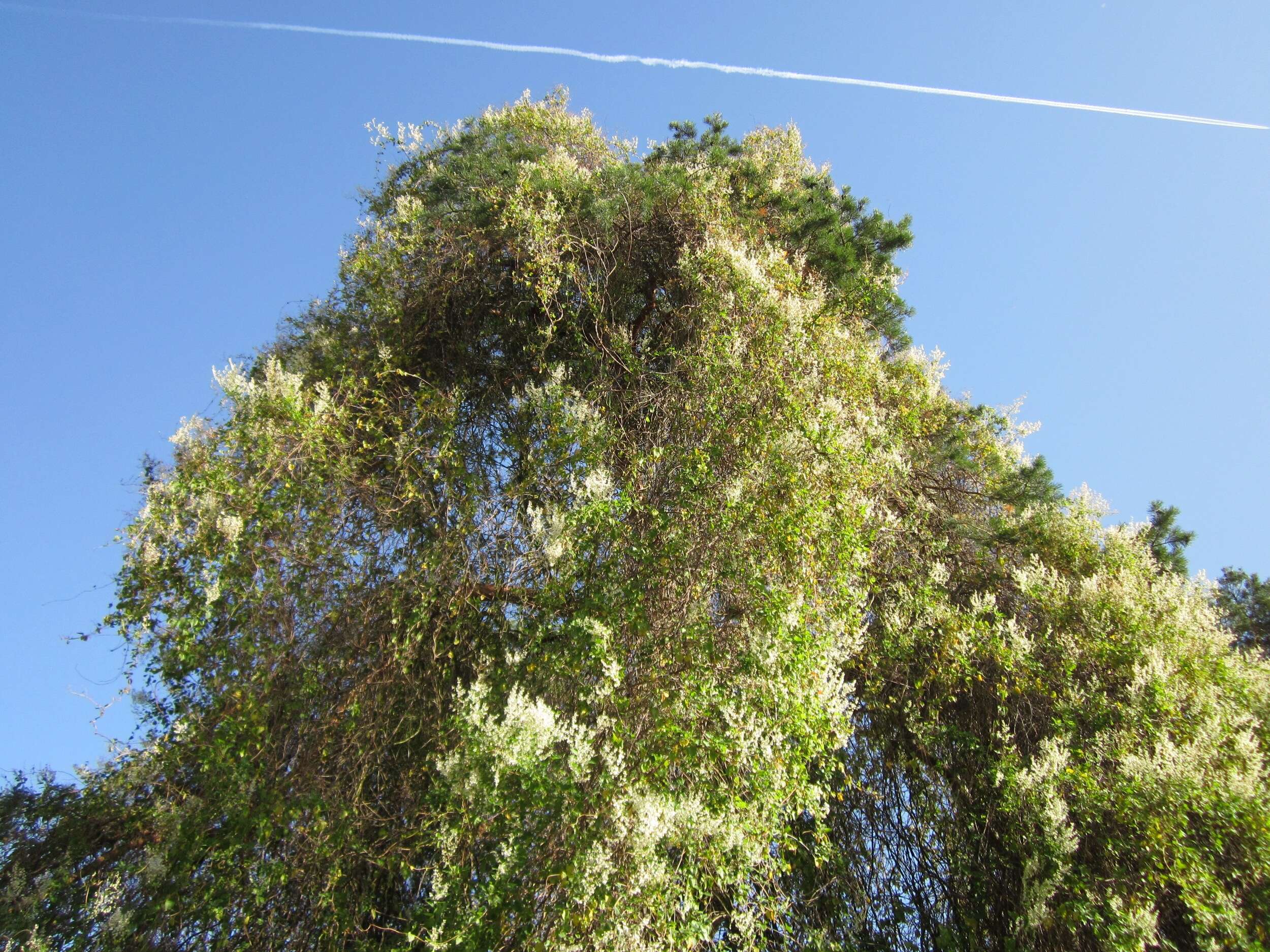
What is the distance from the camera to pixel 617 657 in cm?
736

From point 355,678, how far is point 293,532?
1667 millimetres

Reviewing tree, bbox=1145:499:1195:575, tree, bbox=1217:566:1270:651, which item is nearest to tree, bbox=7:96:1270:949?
tree, bbox=1145:499:1195:575

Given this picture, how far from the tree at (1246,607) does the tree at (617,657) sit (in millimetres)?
4632

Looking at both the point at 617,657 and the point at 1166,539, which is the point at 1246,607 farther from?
the point at 617,657

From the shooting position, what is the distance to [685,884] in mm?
6176

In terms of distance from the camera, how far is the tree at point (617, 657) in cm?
629

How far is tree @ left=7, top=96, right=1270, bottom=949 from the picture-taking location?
20.6 feet

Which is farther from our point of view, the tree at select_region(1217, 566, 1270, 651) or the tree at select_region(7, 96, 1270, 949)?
the tree at select_region(1217, 566, 1270, 651)

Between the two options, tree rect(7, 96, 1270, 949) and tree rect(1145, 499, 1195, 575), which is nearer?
tree rect(7, 96, 1270, 949)

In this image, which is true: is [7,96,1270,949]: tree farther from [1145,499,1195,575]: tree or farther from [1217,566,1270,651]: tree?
[1217,566,1270,651]: tree

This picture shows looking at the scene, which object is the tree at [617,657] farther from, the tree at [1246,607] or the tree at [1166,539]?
the tree at [1246,607]

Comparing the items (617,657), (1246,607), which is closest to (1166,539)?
(1246,607)

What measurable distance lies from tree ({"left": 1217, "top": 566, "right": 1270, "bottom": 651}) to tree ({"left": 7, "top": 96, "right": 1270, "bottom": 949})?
→ 463 centimetres

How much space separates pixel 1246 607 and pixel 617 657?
13.7 metres
